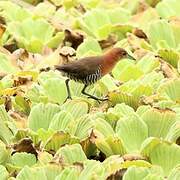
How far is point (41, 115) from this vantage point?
8.80ft

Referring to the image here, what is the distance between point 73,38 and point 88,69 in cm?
77

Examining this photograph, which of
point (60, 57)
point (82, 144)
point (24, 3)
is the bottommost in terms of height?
point (24, 3)

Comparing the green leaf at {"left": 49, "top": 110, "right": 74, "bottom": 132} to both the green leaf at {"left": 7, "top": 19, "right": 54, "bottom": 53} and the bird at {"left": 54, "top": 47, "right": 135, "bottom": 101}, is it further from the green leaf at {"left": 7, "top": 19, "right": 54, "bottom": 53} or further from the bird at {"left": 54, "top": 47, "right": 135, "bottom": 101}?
the green leaf at {"left": 7, "top": 19, "right": 54, "bottom": 53}

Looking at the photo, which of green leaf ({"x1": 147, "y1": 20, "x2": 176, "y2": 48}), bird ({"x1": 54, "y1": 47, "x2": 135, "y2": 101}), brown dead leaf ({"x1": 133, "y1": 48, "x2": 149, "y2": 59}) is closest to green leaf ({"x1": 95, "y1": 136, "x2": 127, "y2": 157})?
bird ({"x1": 54, "y1": 47, "x2": 135, "y2": 101})

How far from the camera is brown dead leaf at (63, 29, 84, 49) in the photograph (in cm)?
374

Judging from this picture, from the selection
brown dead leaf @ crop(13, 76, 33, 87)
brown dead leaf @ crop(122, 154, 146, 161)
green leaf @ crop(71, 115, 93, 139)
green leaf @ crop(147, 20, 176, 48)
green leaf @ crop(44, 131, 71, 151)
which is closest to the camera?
brown dead leaf @ crop(122, 154, 146, 161)

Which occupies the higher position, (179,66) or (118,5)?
(179,66)

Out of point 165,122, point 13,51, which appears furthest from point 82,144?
point 13,51

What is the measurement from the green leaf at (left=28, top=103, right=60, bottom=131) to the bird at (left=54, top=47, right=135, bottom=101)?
0.23 metres

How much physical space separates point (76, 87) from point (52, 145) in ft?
1.85

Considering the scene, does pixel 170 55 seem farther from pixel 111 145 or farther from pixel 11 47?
pixel 111 145

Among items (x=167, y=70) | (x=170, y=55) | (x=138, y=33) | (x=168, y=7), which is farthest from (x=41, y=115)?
(x=168, y=7)

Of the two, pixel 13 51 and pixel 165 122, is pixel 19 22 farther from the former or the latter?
pixel 165 122

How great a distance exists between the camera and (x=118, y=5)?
452 cm
